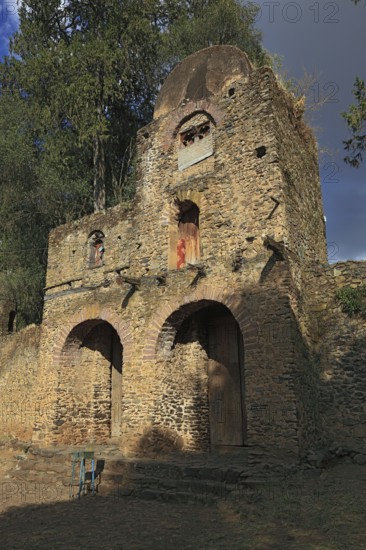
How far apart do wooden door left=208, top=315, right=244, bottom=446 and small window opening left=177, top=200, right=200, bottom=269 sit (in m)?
1.59

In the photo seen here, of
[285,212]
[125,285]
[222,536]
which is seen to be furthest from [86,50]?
[222,536]

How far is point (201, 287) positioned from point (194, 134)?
420 centimetres

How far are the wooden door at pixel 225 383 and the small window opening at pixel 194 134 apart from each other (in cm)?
455

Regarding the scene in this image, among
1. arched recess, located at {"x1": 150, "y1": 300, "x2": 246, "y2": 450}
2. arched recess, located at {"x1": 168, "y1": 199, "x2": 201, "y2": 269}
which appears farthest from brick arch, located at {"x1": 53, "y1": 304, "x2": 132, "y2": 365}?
arched recess, located at {"x1": 168, "y1": 199, "x2": 201, "y2": 269}

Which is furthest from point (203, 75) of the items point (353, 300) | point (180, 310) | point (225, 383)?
point (225, 383)

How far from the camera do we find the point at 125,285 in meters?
A: 11.1

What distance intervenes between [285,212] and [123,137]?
1209 cm

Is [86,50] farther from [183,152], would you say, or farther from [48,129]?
[183,152]

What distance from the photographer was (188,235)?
11.0 m

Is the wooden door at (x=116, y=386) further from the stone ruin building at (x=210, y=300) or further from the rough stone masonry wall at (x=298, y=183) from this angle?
the rough stone masonry wall at (x=298, y=183)

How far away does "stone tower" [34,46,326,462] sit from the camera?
852 centimetres

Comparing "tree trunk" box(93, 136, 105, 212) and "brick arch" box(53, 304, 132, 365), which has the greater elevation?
"tree trunk" box(93, 136, 105, 212)

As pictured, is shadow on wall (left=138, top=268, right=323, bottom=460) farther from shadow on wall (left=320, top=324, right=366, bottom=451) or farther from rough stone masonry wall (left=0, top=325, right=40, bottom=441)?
rough stone masonry wall (left=0, top=325, right=40, bottom=441)

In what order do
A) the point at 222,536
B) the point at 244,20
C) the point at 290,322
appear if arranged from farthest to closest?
the point at 244,20 < the point at 290,322 < the point at 222,536
